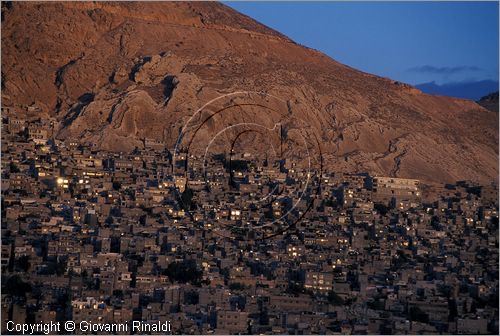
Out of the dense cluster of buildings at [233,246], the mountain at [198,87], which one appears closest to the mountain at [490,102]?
the mountain at [198,87]

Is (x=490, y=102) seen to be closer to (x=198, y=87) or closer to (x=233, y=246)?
(x=198, y=87)

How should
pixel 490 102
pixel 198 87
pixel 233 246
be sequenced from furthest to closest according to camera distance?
pixel 490 102 < pixel 198 87 < pixel 233 246

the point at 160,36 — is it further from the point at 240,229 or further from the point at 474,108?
the point at 240,229

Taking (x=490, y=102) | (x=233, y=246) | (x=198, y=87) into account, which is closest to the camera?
(x=233, y=246)

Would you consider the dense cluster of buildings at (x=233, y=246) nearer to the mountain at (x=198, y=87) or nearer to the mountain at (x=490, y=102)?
the mountain at (x=198, y=87)

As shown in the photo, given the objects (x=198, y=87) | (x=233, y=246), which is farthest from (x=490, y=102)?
(x=233, y=246)

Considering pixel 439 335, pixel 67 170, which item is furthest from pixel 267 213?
pixel 439 335

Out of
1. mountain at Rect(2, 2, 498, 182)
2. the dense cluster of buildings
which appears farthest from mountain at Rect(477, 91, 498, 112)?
the dense cluster of buildings
